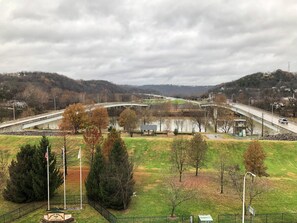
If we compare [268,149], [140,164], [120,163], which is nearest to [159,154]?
[140,164]

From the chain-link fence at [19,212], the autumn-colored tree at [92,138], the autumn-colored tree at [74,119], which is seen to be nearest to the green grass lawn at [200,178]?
the chain-link fence at [19,212]

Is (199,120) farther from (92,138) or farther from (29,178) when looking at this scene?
(29,178)

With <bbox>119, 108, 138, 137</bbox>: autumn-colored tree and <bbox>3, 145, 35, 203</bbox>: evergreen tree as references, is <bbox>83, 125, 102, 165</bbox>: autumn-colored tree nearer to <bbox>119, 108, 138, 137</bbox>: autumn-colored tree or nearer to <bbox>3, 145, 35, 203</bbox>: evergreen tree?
<bbox>3, 145, 35, 203</bbox>: evergreen tree

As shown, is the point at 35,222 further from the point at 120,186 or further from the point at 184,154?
the point at 184,154

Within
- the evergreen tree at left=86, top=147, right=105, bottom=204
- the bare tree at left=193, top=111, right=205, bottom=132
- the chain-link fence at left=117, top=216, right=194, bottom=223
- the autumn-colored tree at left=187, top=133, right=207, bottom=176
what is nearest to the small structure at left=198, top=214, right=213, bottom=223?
the chain-link fence at left=117, top=216, right=194, bottom=223

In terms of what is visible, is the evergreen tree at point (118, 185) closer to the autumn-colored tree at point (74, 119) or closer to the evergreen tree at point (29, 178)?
the evergreen tree at point (29, 178)
